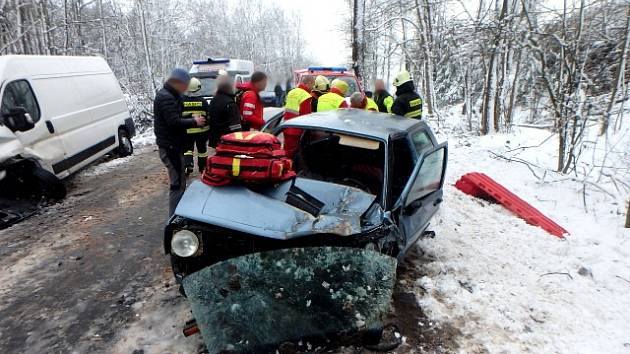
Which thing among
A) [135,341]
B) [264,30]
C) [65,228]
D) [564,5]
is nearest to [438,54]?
[564,5]

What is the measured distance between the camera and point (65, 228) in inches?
202

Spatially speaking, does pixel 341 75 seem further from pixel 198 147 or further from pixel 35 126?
pixel 35 126

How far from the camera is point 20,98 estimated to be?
582 centimetres

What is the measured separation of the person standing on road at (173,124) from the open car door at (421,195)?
261cm

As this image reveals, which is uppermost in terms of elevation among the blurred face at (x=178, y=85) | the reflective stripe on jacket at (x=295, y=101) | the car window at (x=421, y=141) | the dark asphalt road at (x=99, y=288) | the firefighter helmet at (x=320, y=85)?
the blurred face at (x=178, y=85)

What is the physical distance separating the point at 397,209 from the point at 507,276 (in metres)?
1.58

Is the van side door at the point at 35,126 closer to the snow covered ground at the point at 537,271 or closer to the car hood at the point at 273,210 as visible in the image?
the car hood at the point at 273,210

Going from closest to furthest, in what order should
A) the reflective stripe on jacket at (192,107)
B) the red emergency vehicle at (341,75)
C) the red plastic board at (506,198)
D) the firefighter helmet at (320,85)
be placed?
the red plastic board at (506,198) < the reflective stripe on jacket at (192,107) < the firefighter helmet at (320,85) < the red emergency vehicle at (341,75)

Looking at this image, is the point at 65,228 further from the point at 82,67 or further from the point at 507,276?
the point at 507,276

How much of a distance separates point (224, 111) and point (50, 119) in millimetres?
3010

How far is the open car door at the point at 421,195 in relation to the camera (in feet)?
11.4

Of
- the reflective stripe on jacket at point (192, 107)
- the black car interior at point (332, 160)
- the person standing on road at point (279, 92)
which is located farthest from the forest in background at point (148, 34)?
the black car interior at point (332, 160)

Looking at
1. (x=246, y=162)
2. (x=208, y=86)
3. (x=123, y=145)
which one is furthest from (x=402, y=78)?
(x=208, y=86)

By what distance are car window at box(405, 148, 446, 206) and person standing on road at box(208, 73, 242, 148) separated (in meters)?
2.72
